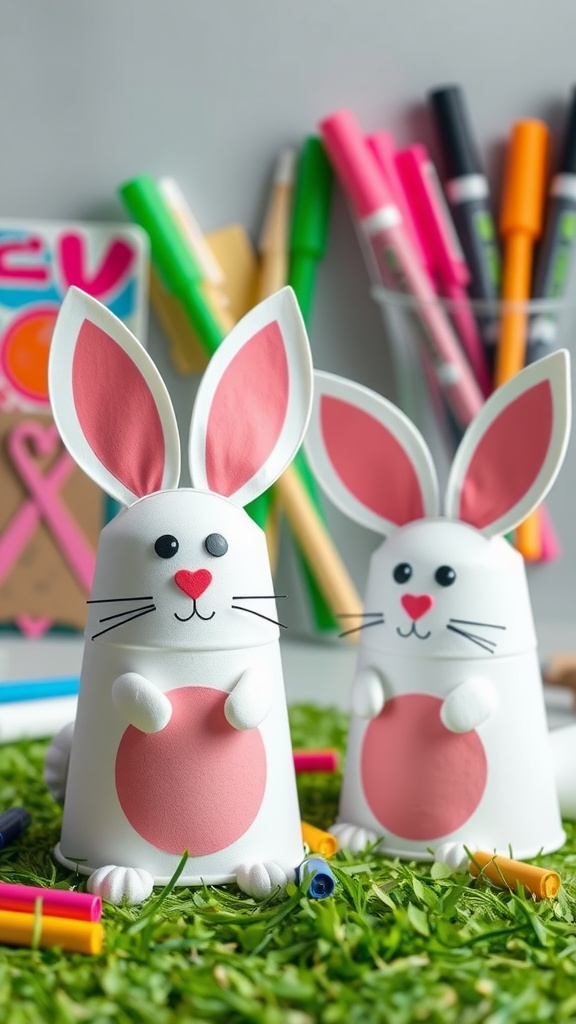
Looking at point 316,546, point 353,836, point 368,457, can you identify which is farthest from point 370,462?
point 316,546

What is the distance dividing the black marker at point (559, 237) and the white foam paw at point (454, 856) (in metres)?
0.68

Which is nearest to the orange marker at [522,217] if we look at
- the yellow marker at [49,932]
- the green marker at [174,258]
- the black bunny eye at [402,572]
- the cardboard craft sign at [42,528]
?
the green marker at [174,258]

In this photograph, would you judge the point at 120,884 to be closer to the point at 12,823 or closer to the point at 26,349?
the point at 12,823

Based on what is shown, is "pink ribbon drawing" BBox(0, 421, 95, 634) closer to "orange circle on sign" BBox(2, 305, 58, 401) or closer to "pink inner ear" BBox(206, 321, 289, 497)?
"orange circle on sign" BBox(2, 305, 58, 401)

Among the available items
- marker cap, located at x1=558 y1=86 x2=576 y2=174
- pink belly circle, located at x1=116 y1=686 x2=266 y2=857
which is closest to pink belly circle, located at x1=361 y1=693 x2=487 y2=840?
pink belly circle, located at x1=116 y1=686 x2=266 y2=857

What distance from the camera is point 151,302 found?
1.28 m

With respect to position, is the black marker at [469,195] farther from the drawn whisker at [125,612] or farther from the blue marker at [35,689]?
the drawn whisker at [125,612]

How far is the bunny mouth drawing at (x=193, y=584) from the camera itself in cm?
61

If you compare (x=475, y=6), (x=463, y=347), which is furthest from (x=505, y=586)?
(x=475, y=6)

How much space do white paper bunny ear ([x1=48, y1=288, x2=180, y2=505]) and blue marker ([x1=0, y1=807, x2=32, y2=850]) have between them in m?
0.20

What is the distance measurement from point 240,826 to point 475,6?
0.98 meters

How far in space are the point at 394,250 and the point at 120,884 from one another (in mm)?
780

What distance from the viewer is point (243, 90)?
49.3 inches

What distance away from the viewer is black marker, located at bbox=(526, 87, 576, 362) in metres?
1.23
